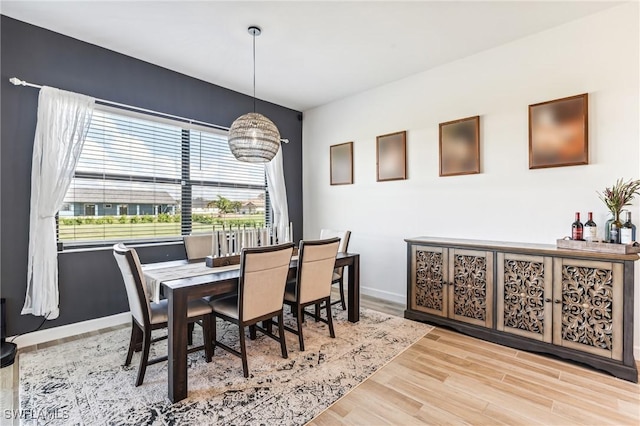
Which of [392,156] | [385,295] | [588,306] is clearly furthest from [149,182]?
[588,306]

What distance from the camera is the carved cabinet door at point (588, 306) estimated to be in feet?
7.44

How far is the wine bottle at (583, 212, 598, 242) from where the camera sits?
2.51 meters

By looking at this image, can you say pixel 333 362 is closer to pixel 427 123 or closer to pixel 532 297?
pixel 532 297

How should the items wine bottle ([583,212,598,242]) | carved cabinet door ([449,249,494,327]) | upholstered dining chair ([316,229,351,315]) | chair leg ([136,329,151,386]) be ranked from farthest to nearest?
1. upholstered dining chair ([316,229,351,315])
2. carved cabinet door ([449,249,494,327])
3. wine bottle ([583,212,598,242])
4. chair leg ([136,329,151,386])

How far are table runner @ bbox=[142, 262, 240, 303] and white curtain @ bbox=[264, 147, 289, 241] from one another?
2.08 m

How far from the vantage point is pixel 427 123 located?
12.4ft

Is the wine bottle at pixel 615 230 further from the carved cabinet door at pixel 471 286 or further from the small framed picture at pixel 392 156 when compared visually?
Result: the small framed picture at pixel 392 156

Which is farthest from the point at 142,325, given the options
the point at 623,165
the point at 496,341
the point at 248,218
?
the point at 623,165

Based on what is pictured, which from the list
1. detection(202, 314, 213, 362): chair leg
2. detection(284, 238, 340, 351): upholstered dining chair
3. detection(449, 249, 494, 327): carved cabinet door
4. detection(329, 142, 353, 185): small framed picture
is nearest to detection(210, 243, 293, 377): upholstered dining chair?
detection(202, 314, 213, 362): chair leg

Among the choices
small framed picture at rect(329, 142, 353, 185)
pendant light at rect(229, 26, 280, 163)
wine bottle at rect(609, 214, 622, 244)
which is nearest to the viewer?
wine bottle at rect(609, 214, 622, 244)

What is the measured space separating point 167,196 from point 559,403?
162 inches

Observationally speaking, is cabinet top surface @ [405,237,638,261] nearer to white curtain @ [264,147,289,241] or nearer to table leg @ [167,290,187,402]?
white curtain @ [264,147,289,241]

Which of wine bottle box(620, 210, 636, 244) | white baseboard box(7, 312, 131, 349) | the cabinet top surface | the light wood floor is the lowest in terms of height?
the light wood floor

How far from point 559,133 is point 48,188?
15.4 ft
